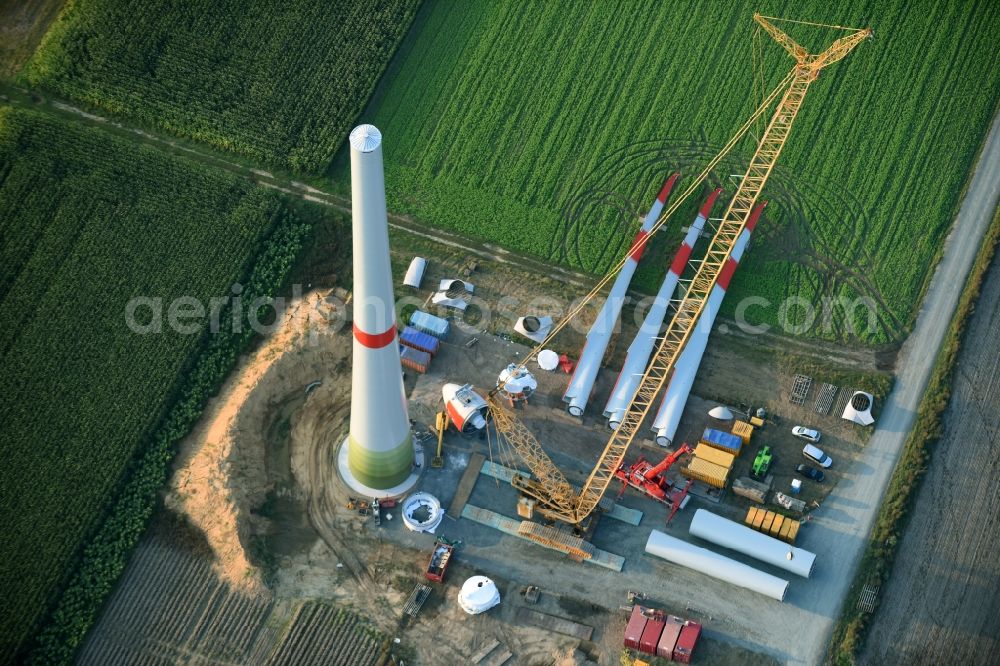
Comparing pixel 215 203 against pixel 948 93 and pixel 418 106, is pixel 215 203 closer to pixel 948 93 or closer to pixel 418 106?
pixel 418 106

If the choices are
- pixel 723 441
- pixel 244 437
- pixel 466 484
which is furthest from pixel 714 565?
pixel 244 437

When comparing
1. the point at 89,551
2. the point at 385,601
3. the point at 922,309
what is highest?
the point at 922,309

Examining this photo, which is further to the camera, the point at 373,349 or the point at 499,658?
the point at 499,658

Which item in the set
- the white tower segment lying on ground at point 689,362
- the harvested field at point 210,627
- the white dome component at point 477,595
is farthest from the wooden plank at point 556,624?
the white tower segment lying on ground at point 689,362

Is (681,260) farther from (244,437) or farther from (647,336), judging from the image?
(244,437)

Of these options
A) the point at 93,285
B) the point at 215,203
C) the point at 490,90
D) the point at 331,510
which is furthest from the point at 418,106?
the point at 331,510

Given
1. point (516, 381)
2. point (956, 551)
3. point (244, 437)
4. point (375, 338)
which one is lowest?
point (244, 437)
